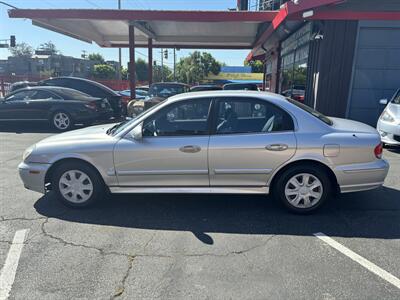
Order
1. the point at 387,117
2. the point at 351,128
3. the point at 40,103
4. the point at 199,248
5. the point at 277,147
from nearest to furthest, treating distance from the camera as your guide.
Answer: the point at 199,248 < the point at 277,147 < the point at 351,128 < the point at 387,117 < the point at 40,103

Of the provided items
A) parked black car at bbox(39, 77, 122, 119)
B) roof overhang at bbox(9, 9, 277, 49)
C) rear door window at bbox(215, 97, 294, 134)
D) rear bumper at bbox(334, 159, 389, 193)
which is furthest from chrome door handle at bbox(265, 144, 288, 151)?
roof overhang at bbox(9, 9, 277, 49)

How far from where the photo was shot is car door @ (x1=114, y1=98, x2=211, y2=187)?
395 cm

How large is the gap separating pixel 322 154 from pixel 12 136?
366 inches

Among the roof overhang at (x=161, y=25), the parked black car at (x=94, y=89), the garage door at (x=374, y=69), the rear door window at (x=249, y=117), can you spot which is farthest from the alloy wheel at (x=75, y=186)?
the roof overhang at (x=161, y=25)

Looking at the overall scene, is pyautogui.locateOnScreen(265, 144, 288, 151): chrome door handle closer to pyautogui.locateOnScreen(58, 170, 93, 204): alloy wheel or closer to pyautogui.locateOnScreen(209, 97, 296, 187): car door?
pyautogui.locateOnScreen(209, 97, 296, 187): car door

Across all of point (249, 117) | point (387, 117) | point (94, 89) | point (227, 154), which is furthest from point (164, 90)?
point (227, 154)

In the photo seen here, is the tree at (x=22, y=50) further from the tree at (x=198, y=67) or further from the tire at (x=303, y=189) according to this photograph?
the tire at (x=303, y=189)

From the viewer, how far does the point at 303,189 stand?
4000 millimetres

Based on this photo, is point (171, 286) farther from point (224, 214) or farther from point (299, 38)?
point (299, 38)

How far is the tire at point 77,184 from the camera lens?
415cm

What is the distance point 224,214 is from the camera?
13.5 feet

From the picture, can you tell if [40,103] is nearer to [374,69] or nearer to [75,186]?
[75,186]

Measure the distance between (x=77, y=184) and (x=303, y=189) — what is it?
2.88 m

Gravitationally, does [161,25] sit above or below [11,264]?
above
